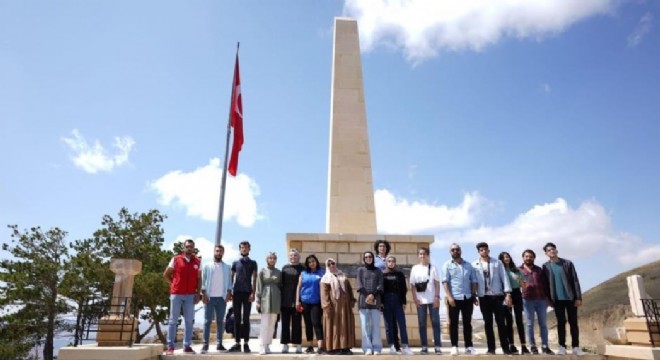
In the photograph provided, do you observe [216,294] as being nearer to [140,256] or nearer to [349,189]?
[349,189]

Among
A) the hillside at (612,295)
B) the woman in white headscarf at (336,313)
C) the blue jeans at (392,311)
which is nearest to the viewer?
the woman in white headscarf at (336,313)

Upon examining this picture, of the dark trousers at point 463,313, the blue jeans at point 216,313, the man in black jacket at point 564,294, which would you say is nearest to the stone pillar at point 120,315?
the blue jeans at point 216,313

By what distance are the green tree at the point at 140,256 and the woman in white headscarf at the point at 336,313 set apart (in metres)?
16.5

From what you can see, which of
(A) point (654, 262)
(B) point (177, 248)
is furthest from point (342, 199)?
(A) point (654, 262)

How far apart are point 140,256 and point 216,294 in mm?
20037

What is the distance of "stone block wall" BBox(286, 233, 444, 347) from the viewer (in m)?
8.16

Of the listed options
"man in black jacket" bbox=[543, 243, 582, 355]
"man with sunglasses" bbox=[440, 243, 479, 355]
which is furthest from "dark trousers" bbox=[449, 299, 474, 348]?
"man in black jacket" bbox=[543, 243, 582, 355]

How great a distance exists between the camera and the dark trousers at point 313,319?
20.4ft

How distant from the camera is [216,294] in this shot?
6.45m

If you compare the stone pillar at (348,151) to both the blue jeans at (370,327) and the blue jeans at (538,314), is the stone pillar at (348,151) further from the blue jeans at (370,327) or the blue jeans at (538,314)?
the blue jeans at (538,314)

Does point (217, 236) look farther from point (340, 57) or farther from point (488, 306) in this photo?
point (488, 306)

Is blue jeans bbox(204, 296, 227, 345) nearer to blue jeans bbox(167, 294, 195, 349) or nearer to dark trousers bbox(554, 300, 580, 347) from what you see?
blue jeans bbox(167, 294, 195, 349)

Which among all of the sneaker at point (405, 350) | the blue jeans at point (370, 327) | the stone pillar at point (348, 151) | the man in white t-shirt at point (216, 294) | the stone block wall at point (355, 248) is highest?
the stone pillar at point (348, 151)

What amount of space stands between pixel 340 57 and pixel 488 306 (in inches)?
261
